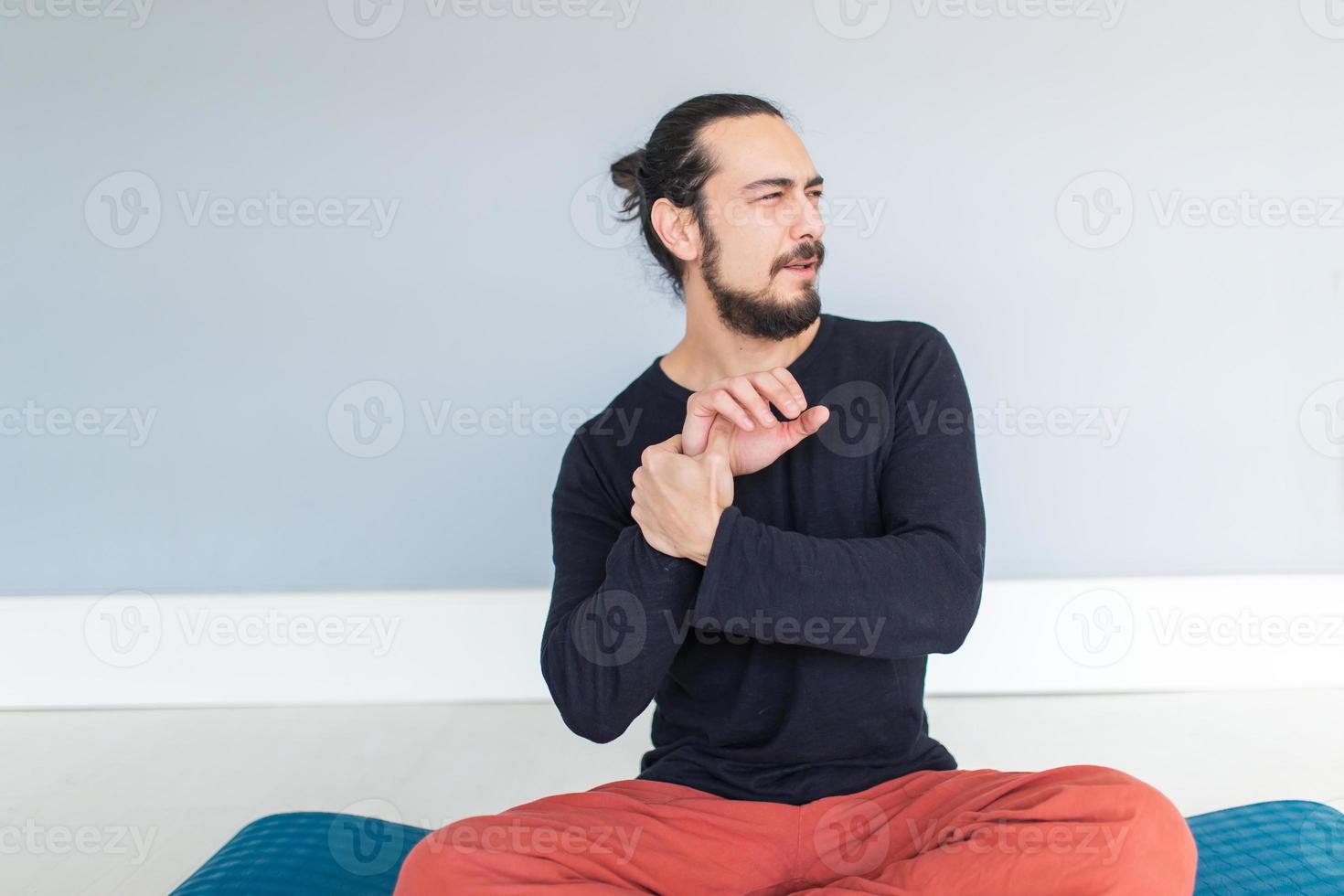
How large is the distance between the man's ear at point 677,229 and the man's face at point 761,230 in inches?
1.2

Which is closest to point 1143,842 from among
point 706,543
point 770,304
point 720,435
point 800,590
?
point 800,590

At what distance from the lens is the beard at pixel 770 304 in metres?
1.80

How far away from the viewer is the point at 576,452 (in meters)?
1.86

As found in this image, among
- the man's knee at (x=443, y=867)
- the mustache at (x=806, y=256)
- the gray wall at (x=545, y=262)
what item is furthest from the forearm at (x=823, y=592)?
the gray wall at (x=545, y=262)

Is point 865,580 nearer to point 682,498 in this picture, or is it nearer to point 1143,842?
point 682,498

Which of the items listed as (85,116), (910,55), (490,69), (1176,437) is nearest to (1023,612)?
(1176,437)

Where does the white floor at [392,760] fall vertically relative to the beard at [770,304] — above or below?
Answer: below

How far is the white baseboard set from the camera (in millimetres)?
3186

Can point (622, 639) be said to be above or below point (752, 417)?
below

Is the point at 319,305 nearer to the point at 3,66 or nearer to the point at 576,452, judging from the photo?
the point at 3,66

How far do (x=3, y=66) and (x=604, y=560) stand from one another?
285cm

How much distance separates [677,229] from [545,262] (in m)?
1.36

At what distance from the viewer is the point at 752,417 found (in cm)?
147

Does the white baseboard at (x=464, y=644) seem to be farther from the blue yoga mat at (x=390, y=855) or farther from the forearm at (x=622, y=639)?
the forearm at (x=622, y=639)
